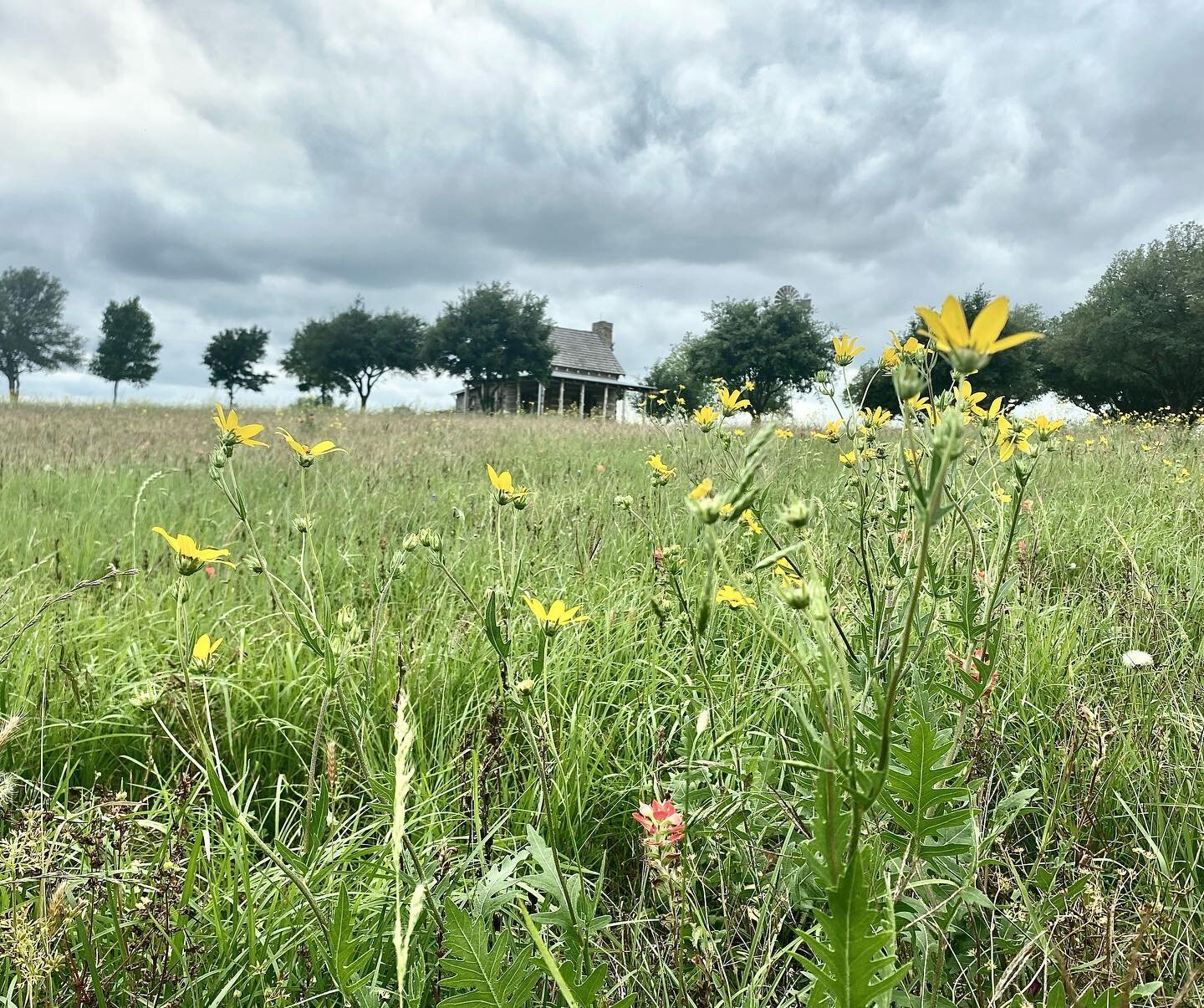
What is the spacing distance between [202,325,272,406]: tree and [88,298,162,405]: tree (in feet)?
16.9

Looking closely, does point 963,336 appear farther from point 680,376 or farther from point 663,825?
point 680,376

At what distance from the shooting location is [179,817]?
1102 millimetres

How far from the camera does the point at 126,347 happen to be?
164 ft

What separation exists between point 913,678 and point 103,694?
1.83m

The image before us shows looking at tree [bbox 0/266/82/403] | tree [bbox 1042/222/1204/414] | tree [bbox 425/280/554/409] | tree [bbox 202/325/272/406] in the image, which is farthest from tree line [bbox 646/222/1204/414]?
tree [bbox 0/266/82/403]

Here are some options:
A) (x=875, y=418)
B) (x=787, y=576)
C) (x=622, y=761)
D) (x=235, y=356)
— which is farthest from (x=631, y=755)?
(x=235, y=356)

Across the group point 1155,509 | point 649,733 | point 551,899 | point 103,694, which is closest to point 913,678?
point 649,733

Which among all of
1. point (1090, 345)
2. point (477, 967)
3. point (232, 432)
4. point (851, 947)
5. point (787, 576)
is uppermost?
point (1090, 345)

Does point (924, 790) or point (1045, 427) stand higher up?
point (1045, 427)

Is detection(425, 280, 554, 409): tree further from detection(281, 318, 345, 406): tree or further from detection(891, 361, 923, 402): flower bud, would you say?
detection(891, 361, 923, 402): flower bud

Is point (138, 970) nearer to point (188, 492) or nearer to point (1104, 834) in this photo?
point (1104, 834)

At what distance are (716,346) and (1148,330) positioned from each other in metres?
16.5

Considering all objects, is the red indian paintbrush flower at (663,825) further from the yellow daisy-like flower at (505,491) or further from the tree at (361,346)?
the tree at (361,346)

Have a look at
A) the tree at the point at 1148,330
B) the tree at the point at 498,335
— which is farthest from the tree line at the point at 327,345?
the tree at the point at 1148,330
